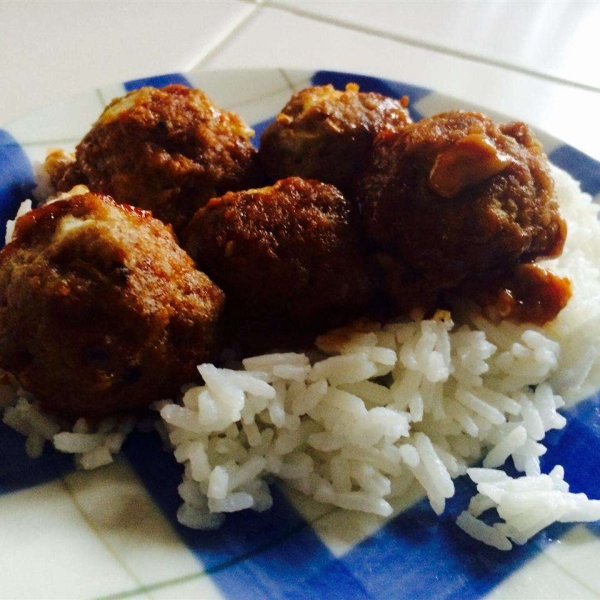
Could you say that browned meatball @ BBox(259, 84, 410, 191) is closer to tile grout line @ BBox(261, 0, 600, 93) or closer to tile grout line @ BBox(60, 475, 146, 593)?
tile grout line @ BBox(60, 475, 146, 593)

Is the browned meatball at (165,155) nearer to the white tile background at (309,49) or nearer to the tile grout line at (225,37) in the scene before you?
the white tile background at (309,49)

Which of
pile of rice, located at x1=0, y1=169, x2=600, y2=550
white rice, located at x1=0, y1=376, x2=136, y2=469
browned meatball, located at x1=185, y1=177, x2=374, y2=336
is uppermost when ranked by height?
browned meatball, located at x1=185, y1=177, x2=374, y2=336

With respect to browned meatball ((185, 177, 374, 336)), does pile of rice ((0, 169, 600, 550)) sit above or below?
below

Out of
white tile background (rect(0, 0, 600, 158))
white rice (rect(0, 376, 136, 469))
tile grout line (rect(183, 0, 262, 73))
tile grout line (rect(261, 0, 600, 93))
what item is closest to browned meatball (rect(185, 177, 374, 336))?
white rice (rect(0, 376, 136, 469))

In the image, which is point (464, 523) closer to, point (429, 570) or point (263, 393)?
point (429, 570)

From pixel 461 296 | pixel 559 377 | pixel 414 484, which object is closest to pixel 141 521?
pixel 414 484

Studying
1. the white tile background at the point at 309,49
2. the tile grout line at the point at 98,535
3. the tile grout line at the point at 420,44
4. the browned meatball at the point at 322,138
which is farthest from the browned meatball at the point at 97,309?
the tile grout line at the point at 420,44
